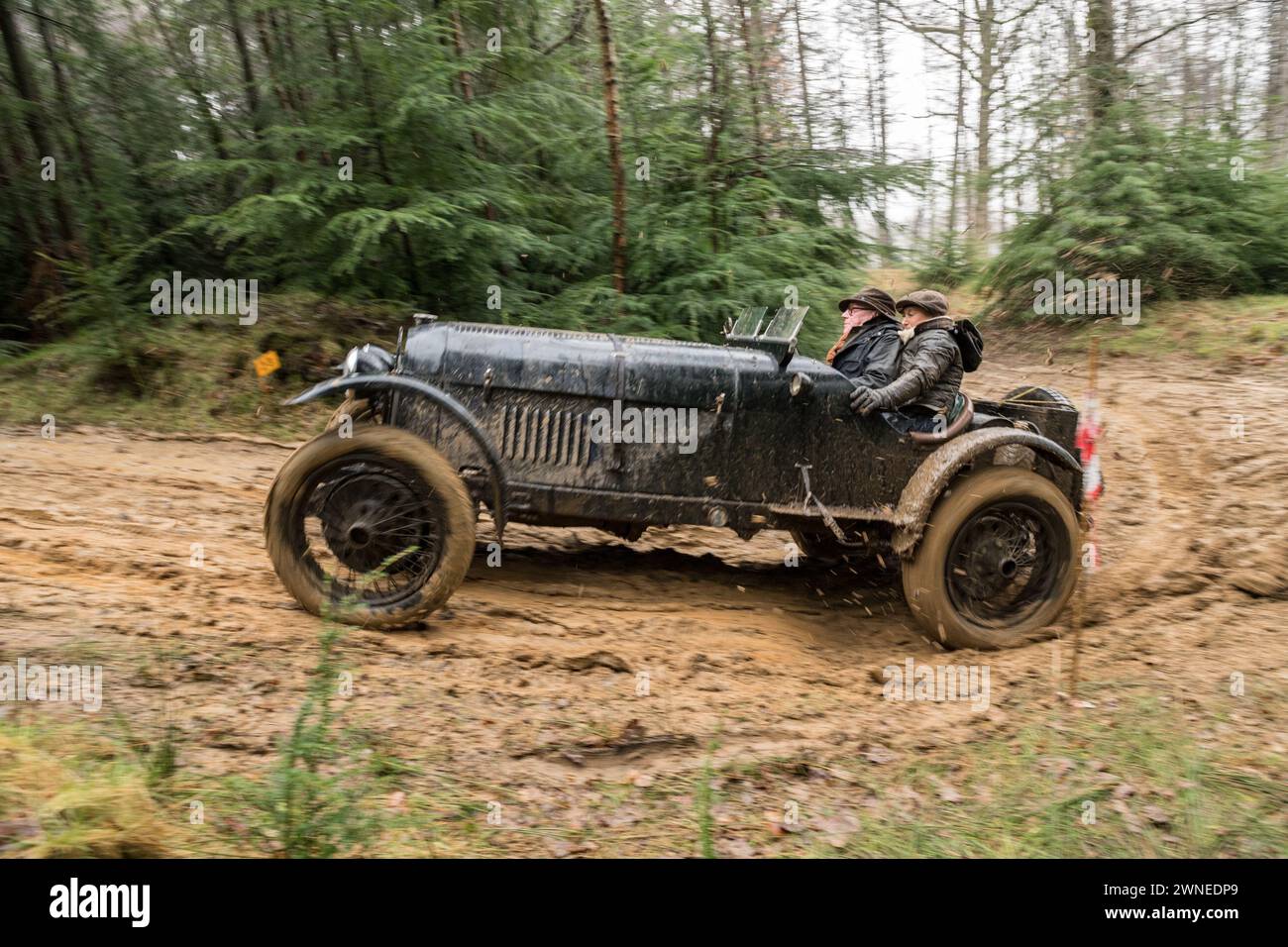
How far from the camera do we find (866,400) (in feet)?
18.1

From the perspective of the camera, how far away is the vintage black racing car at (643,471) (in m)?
4.97

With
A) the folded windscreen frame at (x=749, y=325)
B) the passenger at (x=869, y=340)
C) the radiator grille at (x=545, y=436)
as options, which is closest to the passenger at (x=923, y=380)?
the passenger at (x=869, y=340)

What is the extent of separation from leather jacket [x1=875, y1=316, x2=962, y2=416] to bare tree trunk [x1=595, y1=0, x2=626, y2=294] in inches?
174

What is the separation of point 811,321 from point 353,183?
4.62 metres

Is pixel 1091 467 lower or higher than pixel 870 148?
lower

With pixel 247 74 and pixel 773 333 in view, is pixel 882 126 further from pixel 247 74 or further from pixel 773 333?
pixel 773 333

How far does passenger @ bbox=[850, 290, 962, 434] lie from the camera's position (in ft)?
18.3

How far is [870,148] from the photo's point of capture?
1123 centimetres

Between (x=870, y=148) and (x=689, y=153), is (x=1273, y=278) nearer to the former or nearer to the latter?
(x=870, y=148)

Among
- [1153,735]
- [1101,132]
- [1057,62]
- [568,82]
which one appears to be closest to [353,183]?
[568,82]

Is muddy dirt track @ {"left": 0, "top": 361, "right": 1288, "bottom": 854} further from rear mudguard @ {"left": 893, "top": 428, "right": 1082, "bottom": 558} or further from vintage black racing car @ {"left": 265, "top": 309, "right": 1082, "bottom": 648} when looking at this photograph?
rear mudguard @ {"left": 893, "top": 428, "right": 1082, "bottom": 558}

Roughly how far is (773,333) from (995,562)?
1.88m

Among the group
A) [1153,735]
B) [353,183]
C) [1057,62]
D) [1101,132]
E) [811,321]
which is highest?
[1057,62]

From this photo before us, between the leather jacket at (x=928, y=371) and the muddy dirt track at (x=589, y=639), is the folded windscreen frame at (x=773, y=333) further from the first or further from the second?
the muddy dirt track at (x=589, y=639)
